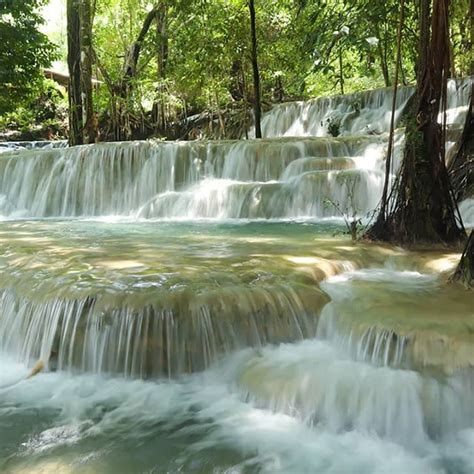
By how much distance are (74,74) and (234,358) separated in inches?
586

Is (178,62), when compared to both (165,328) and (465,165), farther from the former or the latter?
(165,328)

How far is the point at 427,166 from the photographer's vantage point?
602 centimetres

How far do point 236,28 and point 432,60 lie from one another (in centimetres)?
936

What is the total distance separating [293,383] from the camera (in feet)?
11.8

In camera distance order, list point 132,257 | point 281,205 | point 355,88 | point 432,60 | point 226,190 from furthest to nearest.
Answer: point 355,88 → point 226,190 → point 281,205 → point 432,60 → point 132,257

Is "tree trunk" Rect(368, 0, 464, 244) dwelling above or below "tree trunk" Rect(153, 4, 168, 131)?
below

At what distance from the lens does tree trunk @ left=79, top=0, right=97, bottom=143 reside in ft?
49.9

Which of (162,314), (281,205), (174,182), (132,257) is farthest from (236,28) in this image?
(162,314)

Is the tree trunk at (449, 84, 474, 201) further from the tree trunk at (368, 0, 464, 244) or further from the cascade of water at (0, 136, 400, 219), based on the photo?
the tree trunk at (368, 0, 464, 244)

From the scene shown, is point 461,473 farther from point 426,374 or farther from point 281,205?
point 281,205

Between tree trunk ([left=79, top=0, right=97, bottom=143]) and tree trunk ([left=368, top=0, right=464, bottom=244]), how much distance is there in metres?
11.3

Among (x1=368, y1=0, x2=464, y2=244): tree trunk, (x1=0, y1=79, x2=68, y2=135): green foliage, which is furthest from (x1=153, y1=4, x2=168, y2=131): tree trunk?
(x1=368, y1=0, x2=464, y2=244): tree trunk

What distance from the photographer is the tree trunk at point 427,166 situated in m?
5.98

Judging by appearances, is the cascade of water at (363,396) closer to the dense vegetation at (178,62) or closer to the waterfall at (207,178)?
the waterfall at (207,178)
